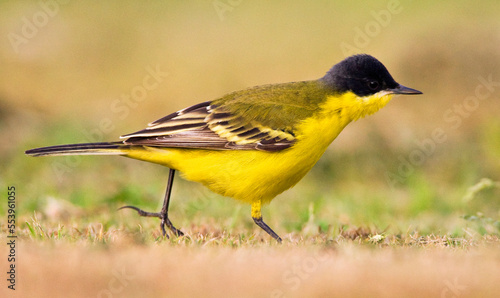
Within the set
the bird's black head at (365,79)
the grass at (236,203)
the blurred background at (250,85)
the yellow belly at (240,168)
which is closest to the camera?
the grass at (236,203)

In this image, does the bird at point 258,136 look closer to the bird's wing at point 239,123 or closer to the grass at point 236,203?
the bird's wing at point 239,123

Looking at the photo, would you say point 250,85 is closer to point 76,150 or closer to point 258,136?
point 258,136

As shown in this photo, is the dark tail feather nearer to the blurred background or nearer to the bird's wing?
the bird's wing

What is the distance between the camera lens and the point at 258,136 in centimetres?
608

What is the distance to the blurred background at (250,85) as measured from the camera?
314 inches

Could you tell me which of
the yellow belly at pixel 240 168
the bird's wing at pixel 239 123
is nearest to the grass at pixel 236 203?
the yellow belly at pixel 240 168

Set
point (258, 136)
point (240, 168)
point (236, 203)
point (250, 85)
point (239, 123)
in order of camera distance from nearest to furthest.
Result: point (240, 168), point (258, 136), point (239, 123), point (236, 203), point (250, 85)

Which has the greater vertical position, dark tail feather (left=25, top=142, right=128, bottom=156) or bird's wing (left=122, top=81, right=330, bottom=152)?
bird's wing (left=122, top=81, right=330, bottom=152)

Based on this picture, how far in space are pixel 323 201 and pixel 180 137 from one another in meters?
3.01

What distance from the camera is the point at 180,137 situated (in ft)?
19.8

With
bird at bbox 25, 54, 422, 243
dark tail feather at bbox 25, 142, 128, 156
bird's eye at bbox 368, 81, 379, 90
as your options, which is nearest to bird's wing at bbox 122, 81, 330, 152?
bird at bbox 25, 54, 422, 243

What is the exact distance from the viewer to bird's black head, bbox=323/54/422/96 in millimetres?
6266

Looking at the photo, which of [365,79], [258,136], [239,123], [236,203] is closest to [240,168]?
[258,136]

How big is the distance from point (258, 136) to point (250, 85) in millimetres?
7219
